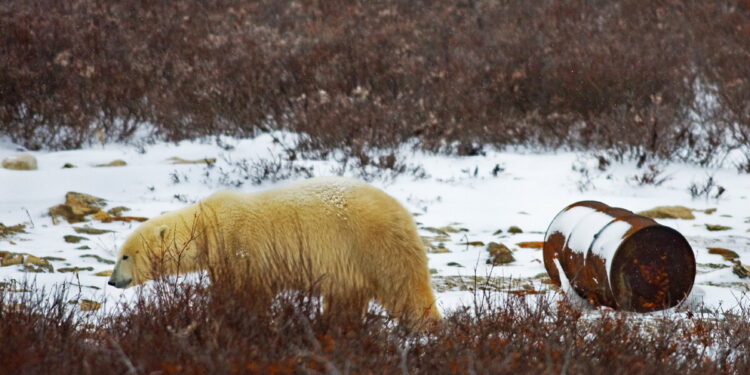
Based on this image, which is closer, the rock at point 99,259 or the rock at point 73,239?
the rock at point 99,259

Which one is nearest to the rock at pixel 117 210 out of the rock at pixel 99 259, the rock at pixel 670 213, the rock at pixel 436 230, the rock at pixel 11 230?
the rock at pixel 11 230

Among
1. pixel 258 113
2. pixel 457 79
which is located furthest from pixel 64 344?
pixel 457 79

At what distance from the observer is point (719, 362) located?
2.94 metres

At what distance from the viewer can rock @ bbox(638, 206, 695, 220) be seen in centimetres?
644

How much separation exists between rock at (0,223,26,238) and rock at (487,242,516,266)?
10.4ft

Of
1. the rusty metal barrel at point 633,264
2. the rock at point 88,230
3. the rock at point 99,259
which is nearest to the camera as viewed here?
the rusty metal barrel at point 633,264

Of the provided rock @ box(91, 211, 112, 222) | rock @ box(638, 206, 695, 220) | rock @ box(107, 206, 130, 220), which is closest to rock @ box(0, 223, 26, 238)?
rock @ box(91, 211, 112, 222)

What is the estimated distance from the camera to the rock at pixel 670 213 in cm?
644

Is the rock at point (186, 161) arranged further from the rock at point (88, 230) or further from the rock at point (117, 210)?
the rock at point (88, 230)

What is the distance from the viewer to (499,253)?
5.32 meters

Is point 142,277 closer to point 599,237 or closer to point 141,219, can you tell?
point 599,237

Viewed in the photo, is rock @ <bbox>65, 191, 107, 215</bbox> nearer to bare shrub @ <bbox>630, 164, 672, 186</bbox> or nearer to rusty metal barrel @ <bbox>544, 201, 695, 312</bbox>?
rusty metal barrel @ <bbox>544, 201, 695, 312</bbox>

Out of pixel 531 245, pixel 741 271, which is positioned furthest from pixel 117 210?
pixel 741 271

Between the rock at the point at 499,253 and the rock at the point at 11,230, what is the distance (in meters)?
3.16
